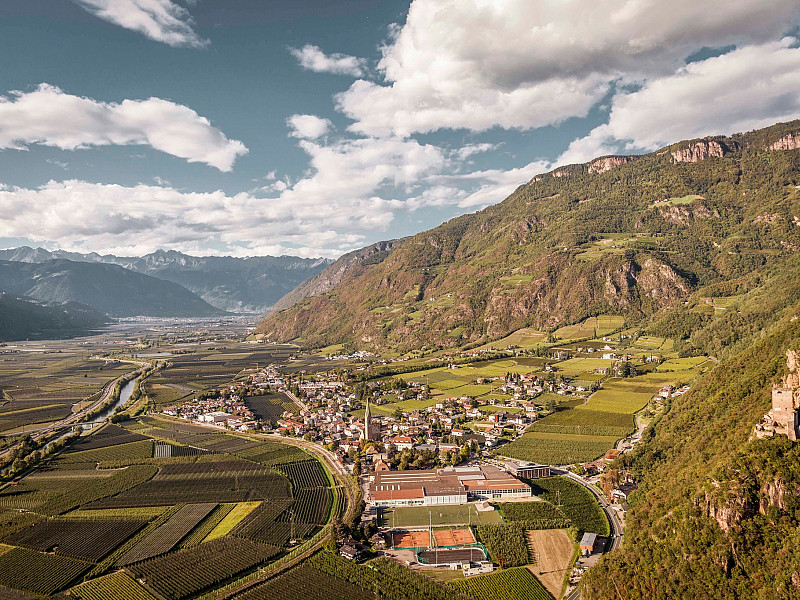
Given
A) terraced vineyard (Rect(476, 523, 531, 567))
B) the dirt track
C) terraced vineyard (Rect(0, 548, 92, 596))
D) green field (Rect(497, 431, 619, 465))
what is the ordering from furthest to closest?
green field (Rect(497, 431, 619, 465))
terraced vineyard (Rect(476, 523, 531, 567))
terraced vineyard (Rect(0, 548, 92, 596))
the dirt track

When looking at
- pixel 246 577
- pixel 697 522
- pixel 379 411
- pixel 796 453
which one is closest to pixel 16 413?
pixel 379 411

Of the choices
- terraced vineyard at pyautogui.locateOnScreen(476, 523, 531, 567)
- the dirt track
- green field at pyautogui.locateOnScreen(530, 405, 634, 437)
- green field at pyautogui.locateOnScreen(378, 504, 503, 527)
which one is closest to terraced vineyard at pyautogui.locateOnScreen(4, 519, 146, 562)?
green field at pyautogui.locateOnScreen(378, 504, 503, 527)

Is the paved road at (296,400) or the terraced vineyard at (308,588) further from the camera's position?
the paved road at (296,400)

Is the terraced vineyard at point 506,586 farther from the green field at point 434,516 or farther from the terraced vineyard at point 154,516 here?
the terraced vineyard at point 154,516

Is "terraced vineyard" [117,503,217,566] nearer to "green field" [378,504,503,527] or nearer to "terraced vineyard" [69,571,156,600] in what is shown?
"terraced vineyard" [69,571,156,600]

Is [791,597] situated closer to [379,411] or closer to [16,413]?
[379,411]

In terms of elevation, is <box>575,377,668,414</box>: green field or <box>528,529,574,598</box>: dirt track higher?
<box>575,377,668,414</box>: green field

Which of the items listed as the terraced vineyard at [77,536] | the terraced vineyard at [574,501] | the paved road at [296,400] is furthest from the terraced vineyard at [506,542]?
the paved road at [296,400]

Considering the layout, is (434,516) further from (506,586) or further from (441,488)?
(506,586)
